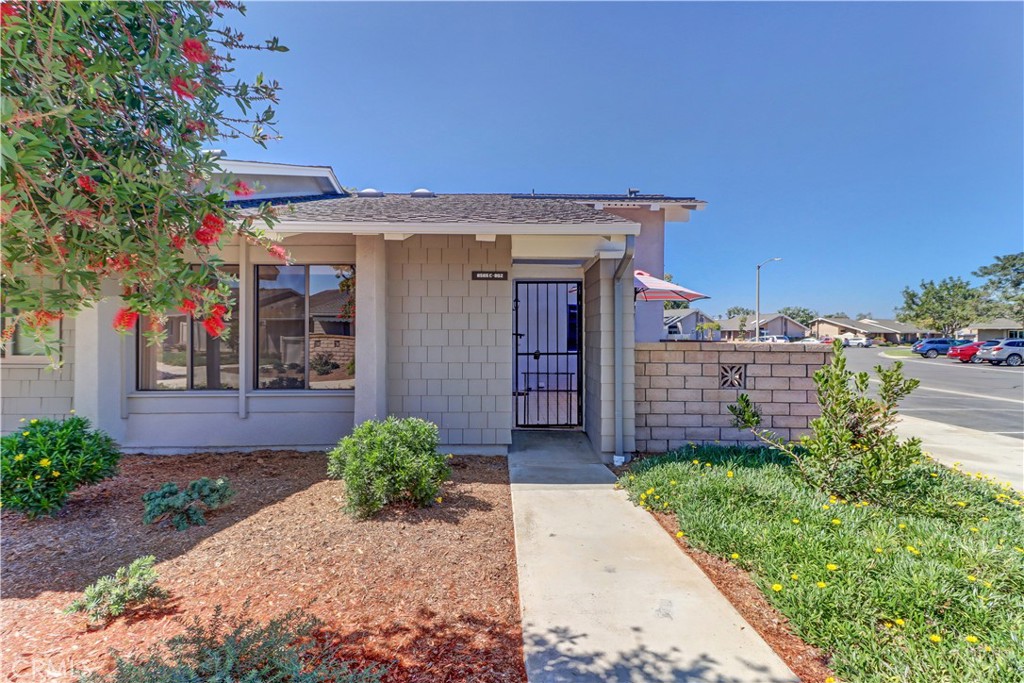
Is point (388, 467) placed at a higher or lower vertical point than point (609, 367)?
lower

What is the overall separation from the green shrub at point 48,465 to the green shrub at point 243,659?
2521mm

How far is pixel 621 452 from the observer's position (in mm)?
5566

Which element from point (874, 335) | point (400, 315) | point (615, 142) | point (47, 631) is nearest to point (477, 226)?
point (400, 315)

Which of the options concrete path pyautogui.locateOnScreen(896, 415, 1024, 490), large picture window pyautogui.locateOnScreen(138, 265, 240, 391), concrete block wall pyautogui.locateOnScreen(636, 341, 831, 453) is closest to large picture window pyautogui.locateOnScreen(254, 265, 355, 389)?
large picture window pyautogui.locateOnScreen(138, 265, 240, 391)

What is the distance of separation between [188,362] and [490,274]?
4217mm

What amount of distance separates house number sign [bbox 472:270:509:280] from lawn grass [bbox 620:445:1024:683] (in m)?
3.02

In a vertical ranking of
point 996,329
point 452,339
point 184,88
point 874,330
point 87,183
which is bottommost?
point 452,339

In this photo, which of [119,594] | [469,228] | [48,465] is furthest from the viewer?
[469,228]

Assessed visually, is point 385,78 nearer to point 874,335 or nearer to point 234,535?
point 234,535

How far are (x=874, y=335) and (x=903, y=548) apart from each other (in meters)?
90.5

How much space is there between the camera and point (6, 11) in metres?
1.42

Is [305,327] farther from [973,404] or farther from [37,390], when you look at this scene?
[973,404]

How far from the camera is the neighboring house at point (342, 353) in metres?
5.46

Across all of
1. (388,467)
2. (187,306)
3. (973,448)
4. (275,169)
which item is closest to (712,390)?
(388,467)
